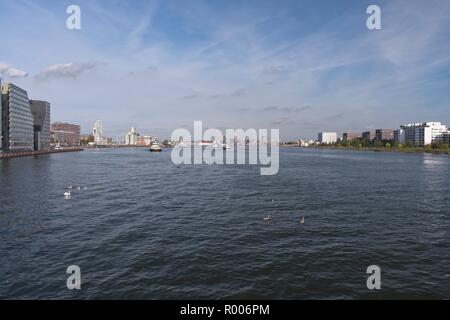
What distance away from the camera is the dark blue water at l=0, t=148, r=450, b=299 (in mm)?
16688

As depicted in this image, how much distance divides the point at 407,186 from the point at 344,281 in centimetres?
4495

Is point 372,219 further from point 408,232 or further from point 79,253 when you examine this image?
point 79,253

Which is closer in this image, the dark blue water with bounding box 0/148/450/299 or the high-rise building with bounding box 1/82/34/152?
the dark blue water with bounding box 0/148/450/299

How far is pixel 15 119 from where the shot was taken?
148 metres

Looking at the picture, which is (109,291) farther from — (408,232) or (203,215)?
(408,232)

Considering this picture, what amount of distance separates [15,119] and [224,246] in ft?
529

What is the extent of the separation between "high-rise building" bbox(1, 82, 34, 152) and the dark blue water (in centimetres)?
12017
